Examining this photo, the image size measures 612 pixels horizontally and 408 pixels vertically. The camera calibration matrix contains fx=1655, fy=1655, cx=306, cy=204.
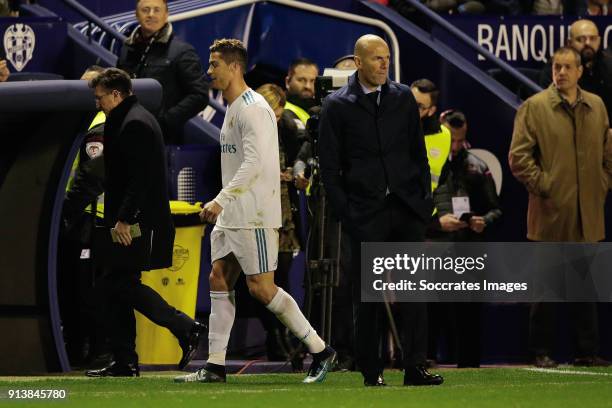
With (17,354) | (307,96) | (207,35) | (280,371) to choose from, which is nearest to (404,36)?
(207,35)

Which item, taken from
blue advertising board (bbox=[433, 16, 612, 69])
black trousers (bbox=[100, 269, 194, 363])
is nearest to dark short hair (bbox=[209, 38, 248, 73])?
black trousers (bbox=[100, 269, 194, 363])

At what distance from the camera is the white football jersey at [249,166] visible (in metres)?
10.0

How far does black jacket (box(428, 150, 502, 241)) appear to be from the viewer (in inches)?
517

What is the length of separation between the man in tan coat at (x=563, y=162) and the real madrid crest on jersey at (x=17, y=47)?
4.47 meters

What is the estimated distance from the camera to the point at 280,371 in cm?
1223

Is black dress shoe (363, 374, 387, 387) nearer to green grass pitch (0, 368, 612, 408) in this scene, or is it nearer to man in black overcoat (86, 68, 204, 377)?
green grass pitch (0, 368, 612, 408)

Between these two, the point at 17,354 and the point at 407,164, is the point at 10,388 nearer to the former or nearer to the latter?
the point at 17,354

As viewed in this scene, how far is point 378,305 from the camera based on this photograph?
32.1ft

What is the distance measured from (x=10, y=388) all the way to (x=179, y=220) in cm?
285

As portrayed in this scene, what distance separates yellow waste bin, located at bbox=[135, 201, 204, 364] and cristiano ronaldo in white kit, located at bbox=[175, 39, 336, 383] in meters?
2.06

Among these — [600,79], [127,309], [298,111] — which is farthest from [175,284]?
[600,79]

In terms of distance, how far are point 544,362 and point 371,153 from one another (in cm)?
354

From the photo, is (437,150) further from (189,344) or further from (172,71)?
(189,344)

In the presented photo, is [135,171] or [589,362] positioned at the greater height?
[135,171]
